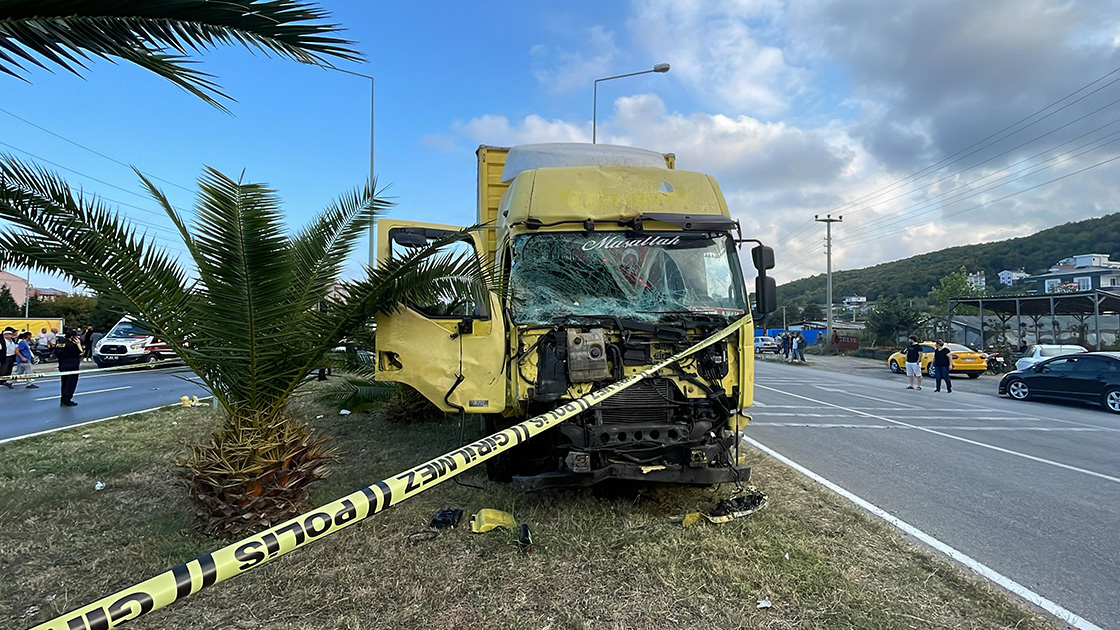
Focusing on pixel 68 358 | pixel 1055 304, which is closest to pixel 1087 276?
pixel 1055 304

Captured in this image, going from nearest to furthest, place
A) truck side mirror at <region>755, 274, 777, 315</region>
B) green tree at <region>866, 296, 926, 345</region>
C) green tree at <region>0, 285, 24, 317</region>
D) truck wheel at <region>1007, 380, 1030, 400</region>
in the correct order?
1. truck side mirror at <region>755, 274, 777, 315</region>
2. truck wheel at <region>1007, 380, 1030, 400</region>
3. green tree at <region>866, 296, 926, 345</region>
4. green tree at <region>0, 285, 24, 317</region>

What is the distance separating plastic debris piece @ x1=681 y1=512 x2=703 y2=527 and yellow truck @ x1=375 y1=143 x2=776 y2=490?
1.15 ft

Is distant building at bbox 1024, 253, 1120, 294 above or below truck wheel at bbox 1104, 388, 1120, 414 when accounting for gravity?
above

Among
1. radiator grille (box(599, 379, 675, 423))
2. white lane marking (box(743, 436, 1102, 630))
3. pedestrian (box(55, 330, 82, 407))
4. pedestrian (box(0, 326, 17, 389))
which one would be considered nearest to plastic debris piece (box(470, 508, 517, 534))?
radiator grille (box(599, 379, 675, 423))

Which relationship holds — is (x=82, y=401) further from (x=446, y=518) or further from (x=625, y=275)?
(x=625, y=275)

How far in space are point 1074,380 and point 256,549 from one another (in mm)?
18553

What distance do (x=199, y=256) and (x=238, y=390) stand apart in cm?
104

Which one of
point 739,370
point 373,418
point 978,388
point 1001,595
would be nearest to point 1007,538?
point 1001,595

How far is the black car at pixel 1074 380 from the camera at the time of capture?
1388cm

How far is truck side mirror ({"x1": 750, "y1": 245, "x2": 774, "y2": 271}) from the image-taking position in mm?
5695

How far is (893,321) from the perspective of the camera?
39.0 metres

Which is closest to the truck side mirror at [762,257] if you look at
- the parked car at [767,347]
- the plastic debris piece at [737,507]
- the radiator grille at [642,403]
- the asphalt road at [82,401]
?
the radiator grille at [642,403]

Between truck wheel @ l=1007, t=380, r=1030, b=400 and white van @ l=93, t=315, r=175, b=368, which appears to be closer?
truck wheel @ l=1007, t=380, r=1030, b=400

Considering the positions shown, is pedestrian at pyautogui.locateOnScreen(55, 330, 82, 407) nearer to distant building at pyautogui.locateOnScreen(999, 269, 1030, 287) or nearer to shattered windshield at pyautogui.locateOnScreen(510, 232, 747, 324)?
shattered windshield at pyautogui.locateOnScreen(510, 232, 747, 324)
